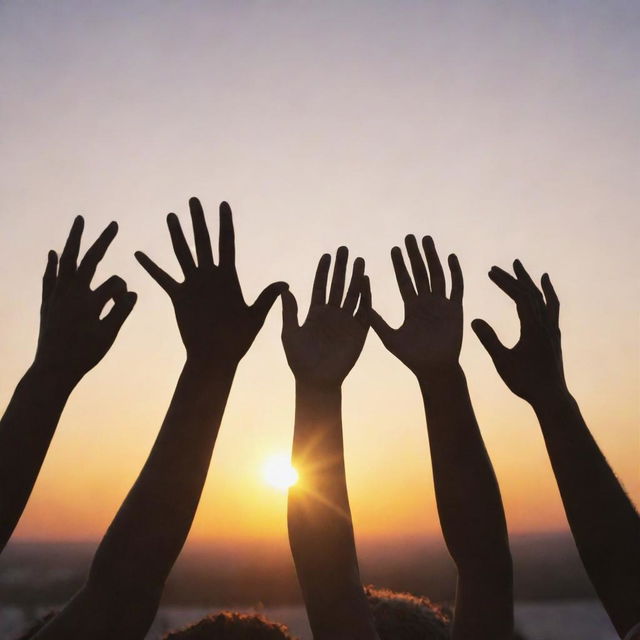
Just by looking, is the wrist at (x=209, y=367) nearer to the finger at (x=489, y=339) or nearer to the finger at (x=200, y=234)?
the finger at (x=200, y=234)

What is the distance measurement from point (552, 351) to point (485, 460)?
3.14ft

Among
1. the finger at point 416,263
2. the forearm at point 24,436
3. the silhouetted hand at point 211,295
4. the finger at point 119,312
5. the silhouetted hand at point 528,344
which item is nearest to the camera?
the forearm at point 24,436

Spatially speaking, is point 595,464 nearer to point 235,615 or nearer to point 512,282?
point 512,282

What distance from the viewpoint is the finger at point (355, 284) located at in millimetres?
3836

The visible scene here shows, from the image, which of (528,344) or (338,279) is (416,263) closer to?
(338,279)

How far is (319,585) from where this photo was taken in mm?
2654

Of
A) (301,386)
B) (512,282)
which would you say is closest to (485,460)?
(301,386)

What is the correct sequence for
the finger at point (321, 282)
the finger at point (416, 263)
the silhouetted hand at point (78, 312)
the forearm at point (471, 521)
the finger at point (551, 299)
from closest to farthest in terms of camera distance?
the forearm at point (471, 521) → the silhouetted hand at point (78, 312) → the finger at point (321, 282) → the finger at point (416, 263) → the finger at point (551, 299)

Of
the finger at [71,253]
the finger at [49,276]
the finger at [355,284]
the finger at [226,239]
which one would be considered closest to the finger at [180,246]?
the finger at [226,239]

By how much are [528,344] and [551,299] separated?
52 centimetres

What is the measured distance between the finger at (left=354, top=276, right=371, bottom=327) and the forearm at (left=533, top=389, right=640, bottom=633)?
107 centimetres

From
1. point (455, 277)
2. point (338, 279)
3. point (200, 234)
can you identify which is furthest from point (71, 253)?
point (455, 277)

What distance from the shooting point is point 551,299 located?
4129mm

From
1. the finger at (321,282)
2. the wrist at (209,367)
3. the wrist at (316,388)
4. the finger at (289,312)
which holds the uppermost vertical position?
the finger at (321,282)
